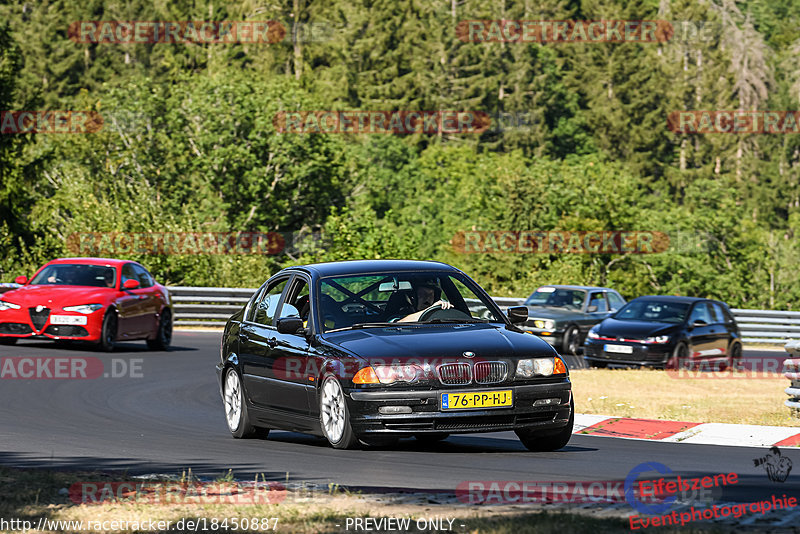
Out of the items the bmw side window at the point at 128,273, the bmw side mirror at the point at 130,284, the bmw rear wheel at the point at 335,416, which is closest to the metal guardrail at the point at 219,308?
the bmw side window at the point at 128,273

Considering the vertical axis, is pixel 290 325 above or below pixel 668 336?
above

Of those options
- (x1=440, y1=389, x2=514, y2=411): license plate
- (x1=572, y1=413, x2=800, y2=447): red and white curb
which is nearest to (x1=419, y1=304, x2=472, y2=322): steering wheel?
(x1=440, y1=389, x2=514, y2=411): license plate

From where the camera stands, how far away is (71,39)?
297 ft

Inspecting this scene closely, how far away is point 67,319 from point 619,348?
10.1m

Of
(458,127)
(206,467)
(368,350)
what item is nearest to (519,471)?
(368,350)

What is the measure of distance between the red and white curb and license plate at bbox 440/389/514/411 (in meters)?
3.02

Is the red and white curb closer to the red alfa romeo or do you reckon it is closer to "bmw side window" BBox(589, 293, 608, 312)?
the red alfa romeo

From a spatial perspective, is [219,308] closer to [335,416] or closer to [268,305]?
[268,305]

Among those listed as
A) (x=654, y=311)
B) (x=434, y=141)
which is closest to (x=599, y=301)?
(x=654, y=311)

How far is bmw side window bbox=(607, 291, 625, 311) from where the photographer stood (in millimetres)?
31391

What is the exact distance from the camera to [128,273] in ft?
77.6

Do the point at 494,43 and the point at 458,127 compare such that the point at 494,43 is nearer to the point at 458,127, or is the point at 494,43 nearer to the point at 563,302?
the point at 458,127

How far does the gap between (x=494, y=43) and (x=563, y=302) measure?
6300cm

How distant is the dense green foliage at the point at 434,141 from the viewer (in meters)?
57.7
